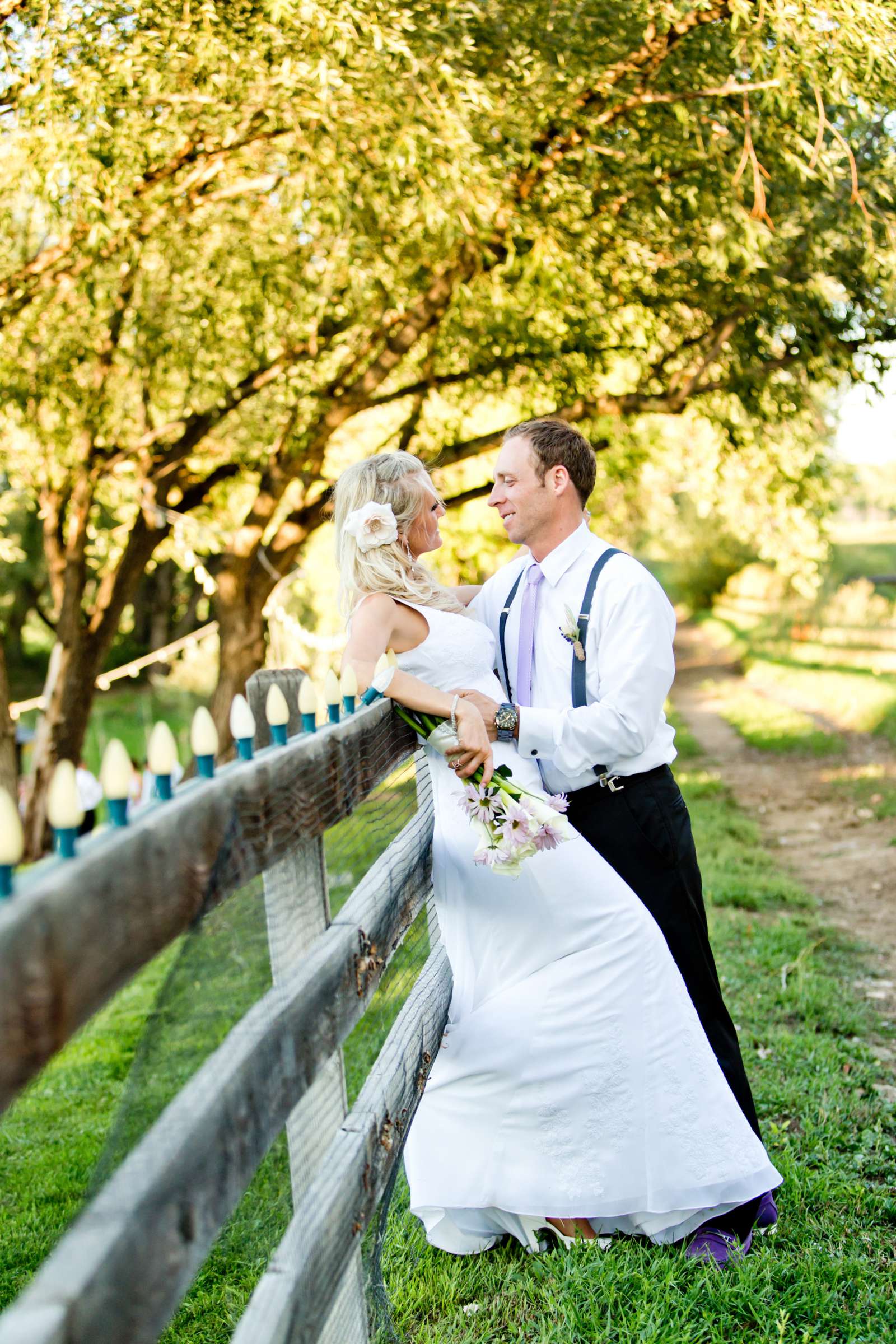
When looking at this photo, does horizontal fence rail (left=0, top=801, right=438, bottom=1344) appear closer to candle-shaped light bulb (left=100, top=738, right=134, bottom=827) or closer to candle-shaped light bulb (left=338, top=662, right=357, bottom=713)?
candle-shaped light bulb (left=338, top=662, right=357, bottom=713)

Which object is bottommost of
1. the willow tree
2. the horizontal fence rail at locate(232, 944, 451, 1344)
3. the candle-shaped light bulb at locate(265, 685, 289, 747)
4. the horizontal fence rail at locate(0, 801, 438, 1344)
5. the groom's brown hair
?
the horizontal fence rail at locate(232, 944, 451, 1344)

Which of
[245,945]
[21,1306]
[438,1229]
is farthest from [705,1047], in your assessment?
[21,1306]

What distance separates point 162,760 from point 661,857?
2.19 m

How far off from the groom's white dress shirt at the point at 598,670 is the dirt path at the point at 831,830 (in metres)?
2.09

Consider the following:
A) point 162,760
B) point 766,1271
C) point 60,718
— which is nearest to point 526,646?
point 766,1271

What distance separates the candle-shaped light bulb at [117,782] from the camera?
1.31m

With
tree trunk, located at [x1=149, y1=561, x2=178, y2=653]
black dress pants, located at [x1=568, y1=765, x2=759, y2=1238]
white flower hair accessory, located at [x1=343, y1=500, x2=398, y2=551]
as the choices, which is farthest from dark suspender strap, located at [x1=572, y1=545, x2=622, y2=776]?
tree trunk, located at [x1=149, y1=561, x2=178, y2=653]

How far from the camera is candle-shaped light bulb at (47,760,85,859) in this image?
48.1 inches

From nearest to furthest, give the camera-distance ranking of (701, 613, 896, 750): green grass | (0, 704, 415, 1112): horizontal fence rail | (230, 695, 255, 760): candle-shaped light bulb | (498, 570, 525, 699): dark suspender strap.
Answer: (0, 704, 415, 1112): horizontal fence rail, (230, 695, 255, 760): candle-shaped light bulb, (498, 570, 525, 699): dark suspender strap, (701, 613, 896, 750): green grass

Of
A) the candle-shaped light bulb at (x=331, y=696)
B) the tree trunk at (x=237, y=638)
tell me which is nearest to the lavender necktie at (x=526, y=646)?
the candle-shaped light bulb at (x=331, y=696)

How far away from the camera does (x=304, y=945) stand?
2.23 m

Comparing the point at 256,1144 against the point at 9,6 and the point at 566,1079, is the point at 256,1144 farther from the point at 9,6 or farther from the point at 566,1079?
the point at 9,6

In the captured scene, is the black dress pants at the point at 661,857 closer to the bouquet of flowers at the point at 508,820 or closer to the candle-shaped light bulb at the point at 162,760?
the bouquet of flowers at the point at 508,820

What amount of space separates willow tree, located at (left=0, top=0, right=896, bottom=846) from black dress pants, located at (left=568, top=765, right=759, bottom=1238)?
171 inches
